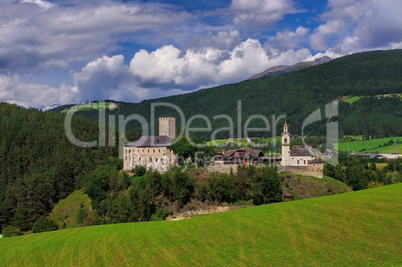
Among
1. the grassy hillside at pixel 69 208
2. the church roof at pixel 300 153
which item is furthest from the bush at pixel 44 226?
the church roof at pixel 300 153

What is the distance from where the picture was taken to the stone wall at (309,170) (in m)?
73.8

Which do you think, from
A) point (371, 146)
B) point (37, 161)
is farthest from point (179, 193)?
point (371, 146)

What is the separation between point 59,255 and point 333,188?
48.3 meters

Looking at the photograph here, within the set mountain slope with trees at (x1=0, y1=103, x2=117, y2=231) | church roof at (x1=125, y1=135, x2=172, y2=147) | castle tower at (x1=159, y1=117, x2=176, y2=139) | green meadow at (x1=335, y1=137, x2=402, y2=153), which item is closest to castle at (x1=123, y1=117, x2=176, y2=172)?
church roof at (x1=125, y1=135, x2=172, y2=147)

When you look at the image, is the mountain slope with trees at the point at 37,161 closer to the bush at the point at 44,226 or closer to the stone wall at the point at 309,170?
the bush at the point at 44,226

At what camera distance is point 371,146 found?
161 metres

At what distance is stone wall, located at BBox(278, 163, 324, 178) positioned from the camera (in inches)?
2904

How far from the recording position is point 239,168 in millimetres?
76562

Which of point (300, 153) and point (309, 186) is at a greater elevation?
point (300, 153)

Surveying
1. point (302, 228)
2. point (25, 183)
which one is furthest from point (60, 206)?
point (302, 228)

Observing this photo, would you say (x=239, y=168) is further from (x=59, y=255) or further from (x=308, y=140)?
(x=308, y=140)

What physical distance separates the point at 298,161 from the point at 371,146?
313 feet

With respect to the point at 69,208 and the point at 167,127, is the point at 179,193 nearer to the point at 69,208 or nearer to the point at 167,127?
the point at 167,127

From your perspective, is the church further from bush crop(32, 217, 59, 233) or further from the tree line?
bush crop(32, 217, 59, 233)
